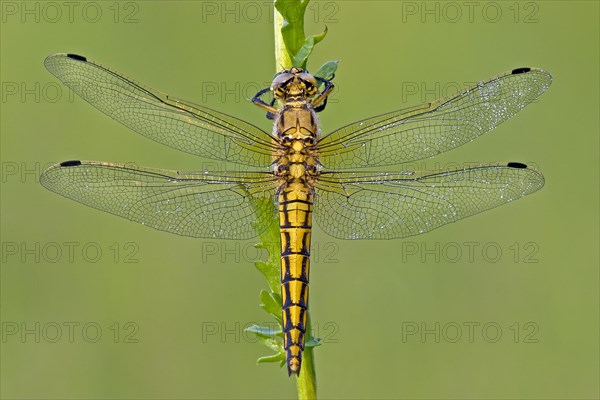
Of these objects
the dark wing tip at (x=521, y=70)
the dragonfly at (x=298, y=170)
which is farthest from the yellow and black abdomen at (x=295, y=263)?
the dark wing tip at (x=521, y=70)

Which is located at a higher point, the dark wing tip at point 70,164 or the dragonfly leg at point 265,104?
the dragonfly leg at point 265,104

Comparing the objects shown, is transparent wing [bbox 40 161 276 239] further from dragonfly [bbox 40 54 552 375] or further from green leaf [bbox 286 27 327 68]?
green leaf [bbox 286 27 327 68]

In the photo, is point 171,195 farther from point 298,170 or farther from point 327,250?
point 327,250

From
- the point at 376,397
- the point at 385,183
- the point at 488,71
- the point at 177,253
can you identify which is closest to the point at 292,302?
the point at 385,183

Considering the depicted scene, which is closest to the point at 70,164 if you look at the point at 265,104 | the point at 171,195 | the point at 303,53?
the point at 171,195

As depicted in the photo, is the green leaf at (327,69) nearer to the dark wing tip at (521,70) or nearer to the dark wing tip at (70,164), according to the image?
the dark wing tip at (521,70)

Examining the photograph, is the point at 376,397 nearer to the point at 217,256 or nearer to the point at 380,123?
the point at 217,256
